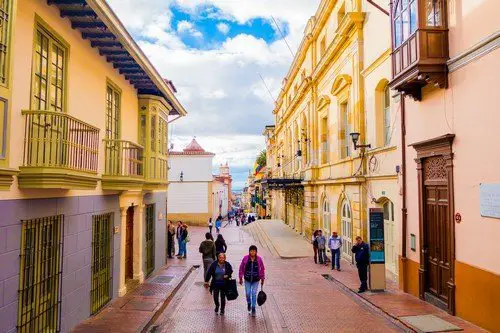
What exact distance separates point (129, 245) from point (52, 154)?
23.3 feet

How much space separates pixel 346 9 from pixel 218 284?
550 inches

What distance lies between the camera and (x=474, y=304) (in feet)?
29.3

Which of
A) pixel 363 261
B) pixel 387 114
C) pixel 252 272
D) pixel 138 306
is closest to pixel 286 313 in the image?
pixel 252 272

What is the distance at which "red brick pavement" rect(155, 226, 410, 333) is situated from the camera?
30.7 ft

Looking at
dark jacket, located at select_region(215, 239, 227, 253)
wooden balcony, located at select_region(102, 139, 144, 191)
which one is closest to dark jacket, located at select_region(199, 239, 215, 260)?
dark jacket, located at select_region(215, 239, 227, 253)

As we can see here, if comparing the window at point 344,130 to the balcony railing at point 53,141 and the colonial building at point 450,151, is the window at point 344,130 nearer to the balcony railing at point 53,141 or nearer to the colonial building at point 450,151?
the colonial building at point 450,151

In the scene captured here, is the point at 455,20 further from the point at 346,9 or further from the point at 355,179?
the point at 346,9

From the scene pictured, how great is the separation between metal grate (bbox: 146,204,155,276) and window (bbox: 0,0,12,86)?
32.4 ft

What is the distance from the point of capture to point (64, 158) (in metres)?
7.52

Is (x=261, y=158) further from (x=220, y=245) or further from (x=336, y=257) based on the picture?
(x=220, y=245)

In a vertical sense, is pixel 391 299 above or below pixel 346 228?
below

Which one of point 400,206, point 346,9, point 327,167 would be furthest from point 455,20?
point 327,167

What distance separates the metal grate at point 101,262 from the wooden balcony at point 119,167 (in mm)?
868

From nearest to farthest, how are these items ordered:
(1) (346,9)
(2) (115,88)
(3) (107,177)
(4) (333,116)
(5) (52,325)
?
(5) (52,325)
(3) (107,177)
(2) (115,88)
(1) (346,9)
(4) (333,116)
